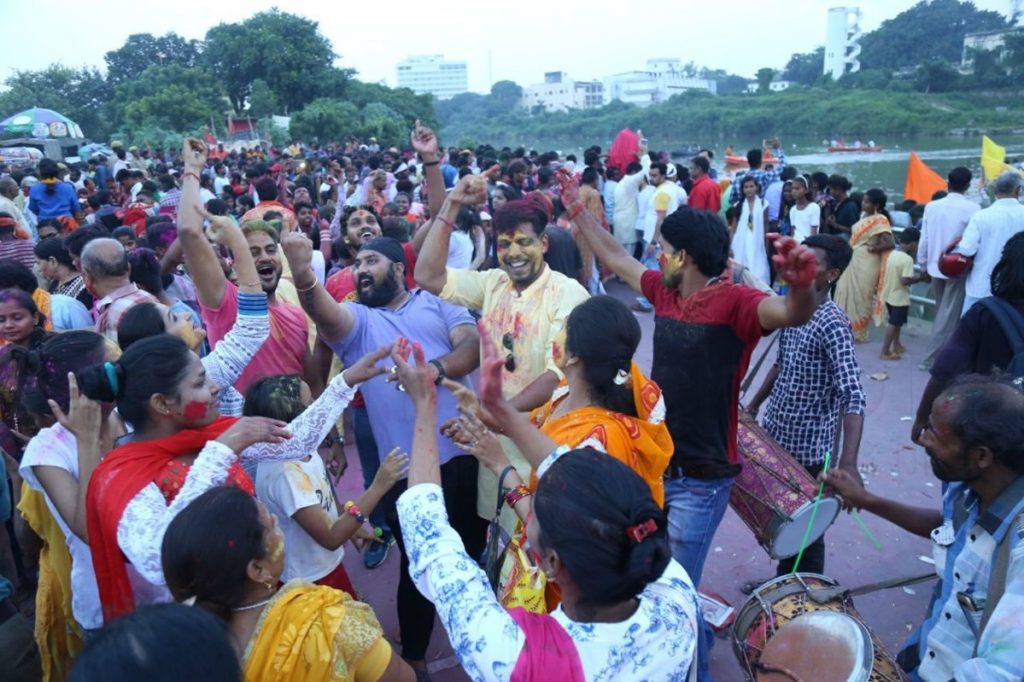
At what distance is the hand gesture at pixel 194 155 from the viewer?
10.1 feet

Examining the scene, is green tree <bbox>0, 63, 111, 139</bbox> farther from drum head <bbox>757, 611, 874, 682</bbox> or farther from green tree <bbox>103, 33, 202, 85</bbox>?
drum head <bbox>757, 611, 874, 682</bbox>

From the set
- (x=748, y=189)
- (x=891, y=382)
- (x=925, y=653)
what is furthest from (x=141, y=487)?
(x=748, y=189)

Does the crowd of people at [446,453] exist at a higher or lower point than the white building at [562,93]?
lower

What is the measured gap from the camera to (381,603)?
3.64m

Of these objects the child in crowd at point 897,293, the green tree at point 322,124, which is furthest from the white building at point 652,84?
the child in crowd at point 897,293

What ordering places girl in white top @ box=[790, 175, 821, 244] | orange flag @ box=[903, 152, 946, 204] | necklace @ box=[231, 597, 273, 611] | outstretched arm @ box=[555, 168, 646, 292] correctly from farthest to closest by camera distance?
orange flag @ box=[903, 152, 946, 204] → girl in white top @ box=[790, 175, 821, 244] → outstretched arm @ box=[555, 168, 646, 292] → necklace @ box=[231, 597, 273, 611]

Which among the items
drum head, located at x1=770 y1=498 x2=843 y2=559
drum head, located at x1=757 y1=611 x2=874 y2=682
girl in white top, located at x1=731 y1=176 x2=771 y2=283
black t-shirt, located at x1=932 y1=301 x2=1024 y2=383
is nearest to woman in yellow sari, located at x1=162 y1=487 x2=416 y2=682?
drum head, located at x1=757 y1=611 x2=874 y2=682

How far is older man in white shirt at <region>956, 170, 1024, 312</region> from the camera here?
5.44 m

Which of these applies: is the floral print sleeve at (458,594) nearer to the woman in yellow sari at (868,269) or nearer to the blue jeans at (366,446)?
the blue jeans at (366,446)

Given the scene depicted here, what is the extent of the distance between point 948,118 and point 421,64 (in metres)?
143

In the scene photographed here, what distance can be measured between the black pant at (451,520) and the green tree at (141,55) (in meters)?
67.3

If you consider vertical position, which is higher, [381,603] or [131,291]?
[131,291]

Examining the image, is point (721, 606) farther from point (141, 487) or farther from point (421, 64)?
point (421, 64)

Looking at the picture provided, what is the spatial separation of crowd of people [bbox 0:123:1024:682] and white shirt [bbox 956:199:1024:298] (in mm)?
3006
